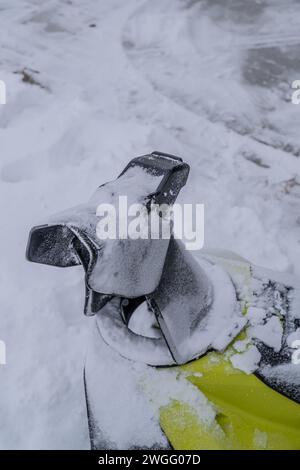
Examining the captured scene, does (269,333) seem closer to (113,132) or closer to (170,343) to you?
(170,343)

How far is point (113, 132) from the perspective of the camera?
4086 millimetres

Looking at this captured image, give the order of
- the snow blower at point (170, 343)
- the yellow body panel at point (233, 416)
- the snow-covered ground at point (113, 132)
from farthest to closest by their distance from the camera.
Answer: the snow-covered ground at point (113, 132) < the yellow body panel at point (233, 416) < the snow blower at point (170, 343)

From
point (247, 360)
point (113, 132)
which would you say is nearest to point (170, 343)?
point (247, 360)

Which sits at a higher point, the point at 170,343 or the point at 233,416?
the point at 170,343

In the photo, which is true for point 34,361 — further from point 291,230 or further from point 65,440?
point 291,230

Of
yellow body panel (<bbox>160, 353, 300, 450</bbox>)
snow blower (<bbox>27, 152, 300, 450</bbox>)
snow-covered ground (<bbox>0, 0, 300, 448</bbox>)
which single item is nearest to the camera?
snow blower (<bbox>27, 152, 300, 450</bbox>)

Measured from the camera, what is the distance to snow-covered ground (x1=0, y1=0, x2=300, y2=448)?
245 cm

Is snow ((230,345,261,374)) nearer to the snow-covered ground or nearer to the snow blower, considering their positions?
the snow blower

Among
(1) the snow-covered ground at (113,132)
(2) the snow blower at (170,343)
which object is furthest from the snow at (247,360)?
(1) the snow-covered ground at (113,132)

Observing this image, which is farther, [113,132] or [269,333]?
[113,132]

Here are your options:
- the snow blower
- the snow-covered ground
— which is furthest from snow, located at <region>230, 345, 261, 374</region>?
the snow-covered ground

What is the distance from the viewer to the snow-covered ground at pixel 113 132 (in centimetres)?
245

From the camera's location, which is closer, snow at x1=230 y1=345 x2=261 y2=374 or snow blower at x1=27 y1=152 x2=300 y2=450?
snow blower at x1=27 y1=152 x2=300 y2=450

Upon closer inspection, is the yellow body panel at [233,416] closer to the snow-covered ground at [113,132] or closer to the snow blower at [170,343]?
the snow blower at [170,343]
